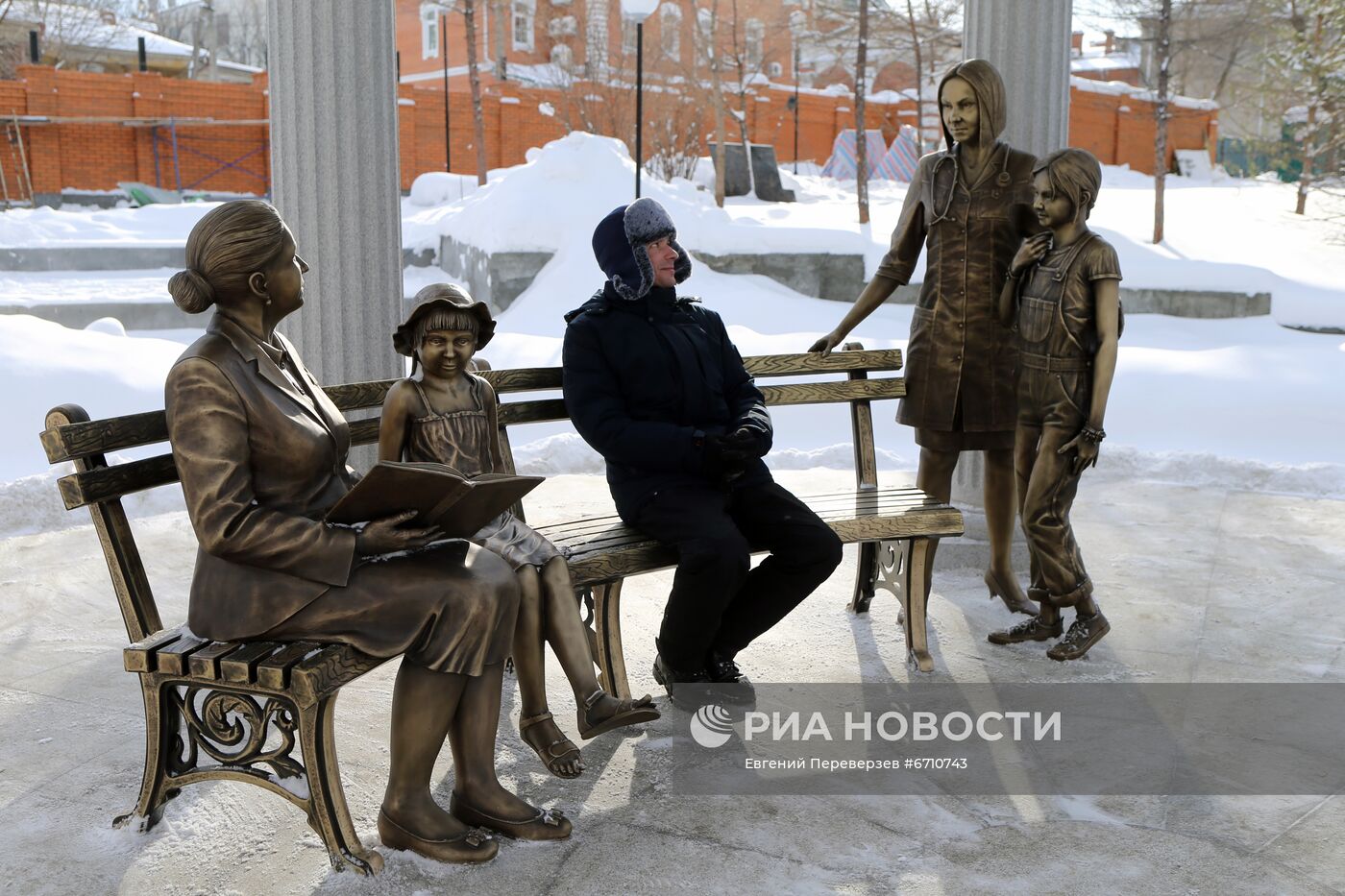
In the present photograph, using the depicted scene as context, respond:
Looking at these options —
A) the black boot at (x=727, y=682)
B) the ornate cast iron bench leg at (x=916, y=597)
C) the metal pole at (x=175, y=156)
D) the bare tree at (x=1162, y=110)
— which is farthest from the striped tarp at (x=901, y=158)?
the black boot at (x=727, y=682)

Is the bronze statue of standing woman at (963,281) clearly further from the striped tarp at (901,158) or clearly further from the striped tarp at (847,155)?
the striped tarp at (847,155)

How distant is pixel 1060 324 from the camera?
4633mm

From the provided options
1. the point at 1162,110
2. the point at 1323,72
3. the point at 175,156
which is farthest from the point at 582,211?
the point at 175,156

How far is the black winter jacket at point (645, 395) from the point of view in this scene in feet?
13.5

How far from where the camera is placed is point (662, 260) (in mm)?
4203

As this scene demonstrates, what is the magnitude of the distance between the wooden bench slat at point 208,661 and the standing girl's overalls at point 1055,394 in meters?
2.90

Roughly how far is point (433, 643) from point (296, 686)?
324 millimetres

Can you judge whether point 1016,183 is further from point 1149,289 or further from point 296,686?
point 1149,289

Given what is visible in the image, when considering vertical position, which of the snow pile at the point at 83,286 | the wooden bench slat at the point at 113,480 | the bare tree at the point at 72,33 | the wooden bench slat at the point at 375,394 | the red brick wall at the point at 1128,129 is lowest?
the snow pile at the point at 83,286

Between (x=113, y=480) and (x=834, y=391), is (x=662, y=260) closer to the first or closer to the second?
(x=834, y=391)

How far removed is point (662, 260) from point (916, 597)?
1.58m

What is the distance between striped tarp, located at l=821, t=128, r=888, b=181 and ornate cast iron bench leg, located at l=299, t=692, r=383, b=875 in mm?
33992

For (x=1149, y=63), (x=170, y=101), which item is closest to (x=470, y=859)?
(x=170, y=101)

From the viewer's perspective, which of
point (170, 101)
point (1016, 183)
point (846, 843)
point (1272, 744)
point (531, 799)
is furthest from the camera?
point (170, 101)
